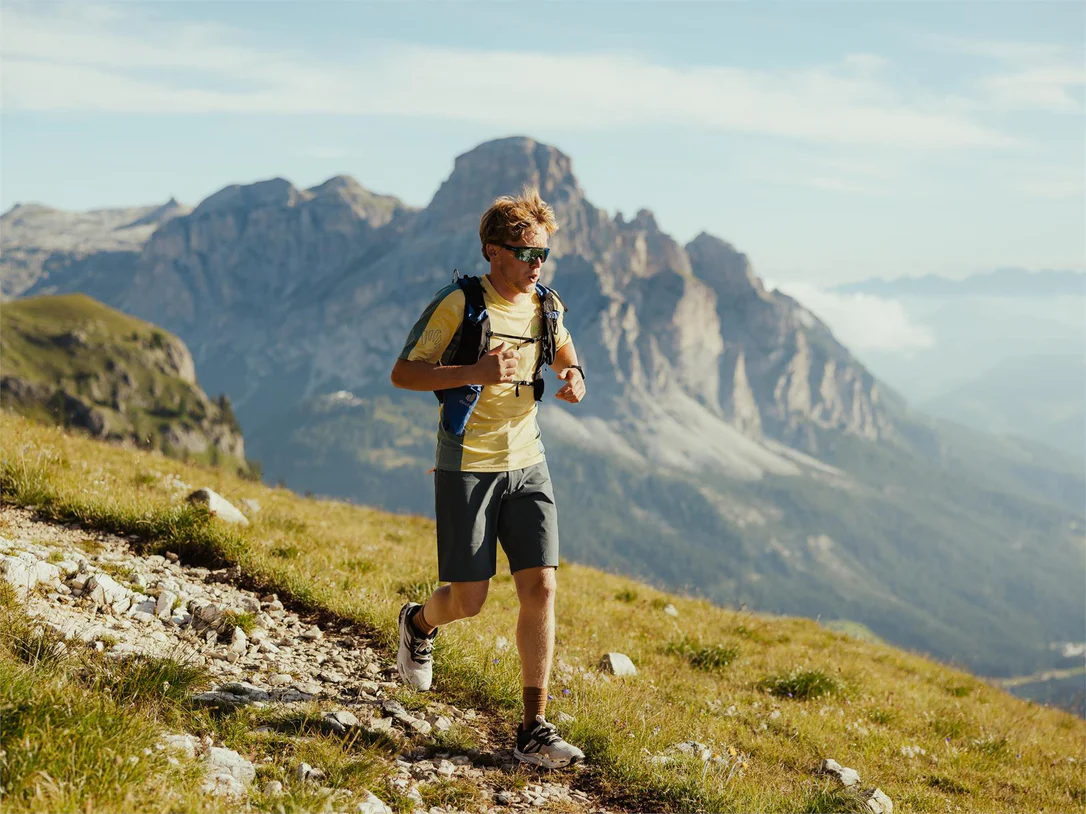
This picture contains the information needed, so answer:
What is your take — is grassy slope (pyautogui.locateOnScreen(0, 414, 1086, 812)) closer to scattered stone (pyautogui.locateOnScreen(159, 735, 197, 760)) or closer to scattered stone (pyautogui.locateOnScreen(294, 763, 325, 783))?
scattered stone (pyautogui.locateOnScreen(294, 763, 325, 783))

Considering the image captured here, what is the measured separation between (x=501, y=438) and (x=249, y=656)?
115 inches

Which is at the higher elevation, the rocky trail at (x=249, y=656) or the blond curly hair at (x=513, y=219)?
the blond curly hair at (x=513, y=219)

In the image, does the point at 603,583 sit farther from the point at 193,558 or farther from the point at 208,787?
the point at 208,787

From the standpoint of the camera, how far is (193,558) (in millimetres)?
8625

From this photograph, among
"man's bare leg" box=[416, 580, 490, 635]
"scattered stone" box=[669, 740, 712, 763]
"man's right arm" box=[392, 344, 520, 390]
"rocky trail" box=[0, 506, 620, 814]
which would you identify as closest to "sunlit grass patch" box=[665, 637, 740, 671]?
"scattered stone" box=[669, 740, 712, 763]

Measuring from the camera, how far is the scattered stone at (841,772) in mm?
6875

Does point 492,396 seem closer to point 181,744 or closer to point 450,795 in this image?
point 450,795

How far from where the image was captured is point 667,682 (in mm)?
8852

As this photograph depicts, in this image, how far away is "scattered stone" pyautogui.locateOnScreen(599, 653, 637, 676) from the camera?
868cm

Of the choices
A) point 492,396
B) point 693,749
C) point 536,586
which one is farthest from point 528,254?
point 693,749

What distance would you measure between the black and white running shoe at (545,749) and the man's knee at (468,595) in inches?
40.4

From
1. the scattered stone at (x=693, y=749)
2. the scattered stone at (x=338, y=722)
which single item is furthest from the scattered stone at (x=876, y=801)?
the scattered stone at (x=338, y=722)

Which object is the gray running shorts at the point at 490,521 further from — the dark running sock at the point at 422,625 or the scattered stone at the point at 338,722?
the scattered stone at the point at 338,722

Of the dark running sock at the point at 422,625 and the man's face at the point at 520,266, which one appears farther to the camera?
the dark running sock at the point at 422,625
